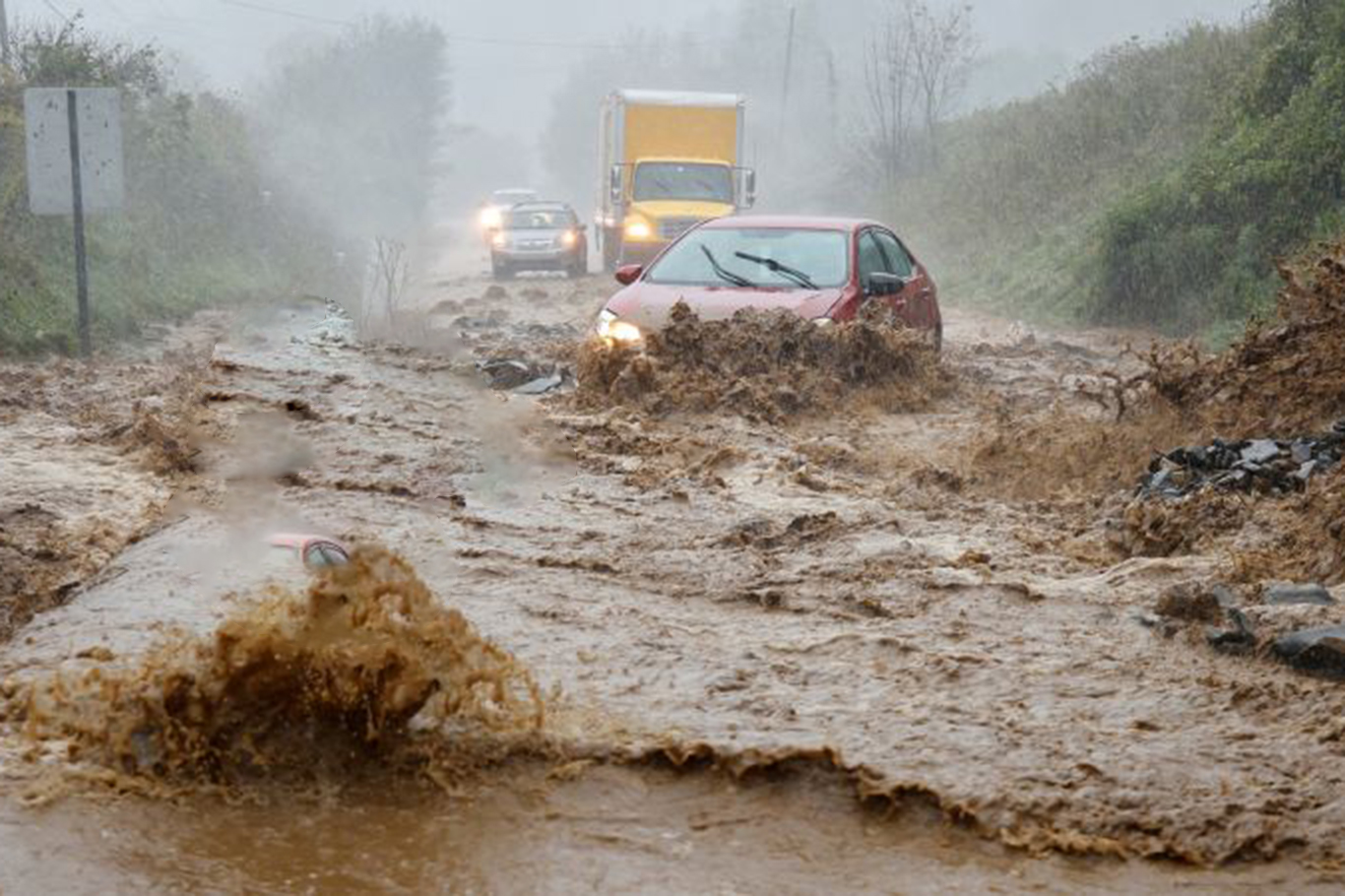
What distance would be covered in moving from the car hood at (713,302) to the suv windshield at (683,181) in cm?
1680

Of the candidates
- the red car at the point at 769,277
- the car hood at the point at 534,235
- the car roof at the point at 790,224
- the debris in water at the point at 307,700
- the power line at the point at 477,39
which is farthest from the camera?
the power line at the point at 477,39

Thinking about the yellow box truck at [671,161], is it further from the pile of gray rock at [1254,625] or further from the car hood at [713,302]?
the pile of gray rock at [1254,625]

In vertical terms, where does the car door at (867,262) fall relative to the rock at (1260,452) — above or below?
above

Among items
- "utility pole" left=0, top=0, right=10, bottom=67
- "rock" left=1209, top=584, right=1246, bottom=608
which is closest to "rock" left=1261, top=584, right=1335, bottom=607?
"rock" left=1209, top=584, right=1246, bottom=608

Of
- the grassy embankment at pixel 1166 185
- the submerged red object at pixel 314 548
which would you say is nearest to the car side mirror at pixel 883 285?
the grassy embankment at pixel 1166 185

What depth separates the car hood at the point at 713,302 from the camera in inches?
476

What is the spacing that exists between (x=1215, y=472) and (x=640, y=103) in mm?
21720

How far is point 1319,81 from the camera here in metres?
20.0

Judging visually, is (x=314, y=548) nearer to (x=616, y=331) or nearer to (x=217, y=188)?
(x=616, y=331)

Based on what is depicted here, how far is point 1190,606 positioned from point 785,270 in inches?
261

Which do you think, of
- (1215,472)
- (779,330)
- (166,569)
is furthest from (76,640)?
(779,330)

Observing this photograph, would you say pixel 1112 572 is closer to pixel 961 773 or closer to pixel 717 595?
pixel 717 595

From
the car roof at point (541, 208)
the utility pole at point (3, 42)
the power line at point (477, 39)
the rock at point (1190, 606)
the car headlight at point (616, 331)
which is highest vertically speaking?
the power line at point (477, 39)

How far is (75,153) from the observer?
52.0 feet
